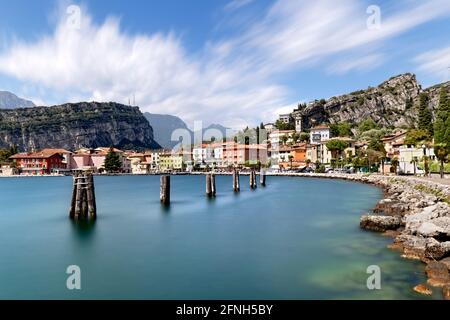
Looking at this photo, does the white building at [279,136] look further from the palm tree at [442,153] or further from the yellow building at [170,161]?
the palm tree at [442,153]

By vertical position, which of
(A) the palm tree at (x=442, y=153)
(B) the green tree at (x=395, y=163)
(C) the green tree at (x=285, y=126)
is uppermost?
(C) the green tree at (x=285, y=126)

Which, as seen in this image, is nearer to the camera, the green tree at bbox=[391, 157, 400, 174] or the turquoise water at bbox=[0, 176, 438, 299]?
the turquoise water at bbox=[0, 176, 438, 299]

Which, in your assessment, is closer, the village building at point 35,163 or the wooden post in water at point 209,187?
the wooden post in water at point 209,187

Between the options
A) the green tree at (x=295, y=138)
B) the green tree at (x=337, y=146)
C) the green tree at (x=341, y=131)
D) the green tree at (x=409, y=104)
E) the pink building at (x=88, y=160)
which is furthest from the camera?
the green tree at (x=409, y=104)

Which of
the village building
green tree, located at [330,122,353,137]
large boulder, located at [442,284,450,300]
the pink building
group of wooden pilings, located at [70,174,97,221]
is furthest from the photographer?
the pink building

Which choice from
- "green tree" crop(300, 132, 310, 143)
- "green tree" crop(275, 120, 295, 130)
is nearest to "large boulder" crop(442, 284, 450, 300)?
"green tree" crop(300, 132, 310, 143)

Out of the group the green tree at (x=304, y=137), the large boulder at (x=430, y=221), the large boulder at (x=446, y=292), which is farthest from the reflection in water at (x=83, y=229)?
the green tree at (x=304, y=137)

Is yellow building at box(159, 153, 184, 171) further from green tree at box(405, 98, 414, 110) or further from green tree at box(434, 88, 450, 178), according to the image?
green tree at box(405, 98, 414, 110)

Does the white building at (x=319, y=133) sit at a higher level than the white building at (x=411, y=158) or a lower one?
higher

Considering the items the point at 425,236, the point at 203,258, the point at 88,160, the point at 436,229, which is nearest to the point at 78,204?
the point at 203,258

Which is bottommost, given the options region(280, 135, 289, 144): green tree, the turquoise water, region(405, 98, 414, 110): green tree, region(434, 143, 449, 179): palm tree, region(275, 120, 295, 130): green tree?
the turquoise water

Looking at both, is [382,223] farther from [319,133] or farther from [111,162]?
[111,162]

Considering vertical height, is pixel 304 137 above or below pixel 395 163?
above

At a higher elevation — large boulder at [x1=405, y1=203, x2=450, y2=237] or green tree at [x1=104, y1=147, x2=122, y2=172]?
green tree at [x1=104, y1=147, x2=122, y2=172]
